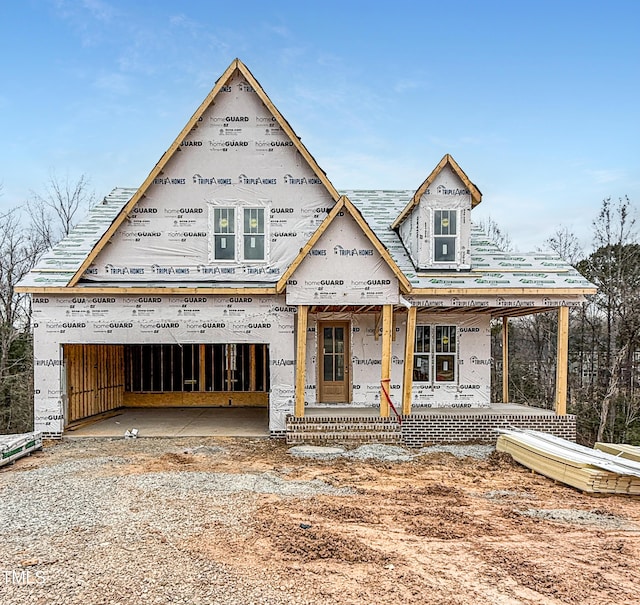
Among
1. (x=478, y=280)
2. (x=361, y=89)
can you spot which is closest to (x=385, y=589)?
(x=478, y=280)

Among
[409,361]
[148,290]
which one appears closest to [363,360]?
[409,361]

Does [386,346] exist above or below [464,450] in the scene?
above

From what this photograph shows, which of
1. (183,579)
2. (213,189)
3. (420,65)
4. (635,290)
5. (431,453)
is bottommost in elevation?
(431,453)

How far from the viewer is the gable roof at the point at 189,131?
11.1 m

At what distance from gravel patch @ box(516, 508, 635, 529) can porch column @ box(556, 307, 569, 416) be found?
4.86 m

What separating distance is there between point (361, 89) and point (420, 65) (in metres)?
3.44

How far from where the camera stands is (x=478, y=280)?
11383 millimetres

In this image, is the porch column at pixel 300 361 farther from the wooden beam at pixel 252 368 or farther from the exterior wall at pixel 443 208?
the wooden beam at pixel 252 368

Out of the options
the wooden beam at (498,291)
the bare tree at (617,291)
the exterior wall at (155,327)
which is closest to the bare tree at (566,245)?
the bare tree at (617,291)

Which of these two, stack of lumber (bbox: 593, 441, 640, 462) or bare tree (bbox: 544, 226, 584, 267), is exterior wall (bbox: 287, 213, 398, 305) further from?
bare tree (bbox: 544, 226, 584, 267)

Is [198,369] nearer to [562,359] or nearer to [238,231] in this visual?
[238,231]

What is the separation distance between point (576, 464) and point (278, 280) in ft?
21.8

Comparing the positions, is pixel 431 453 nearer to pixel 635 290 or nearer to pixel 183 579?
Answer: pixel 183 579

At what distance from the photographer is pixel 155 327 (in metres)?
10.9
